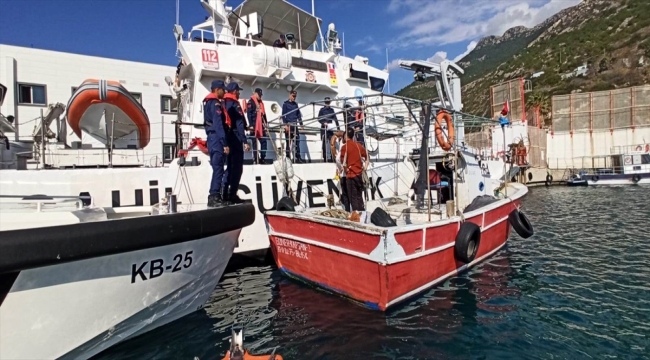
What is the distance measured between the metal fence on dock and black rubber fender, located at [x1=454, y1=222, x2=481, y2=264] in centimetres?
4269

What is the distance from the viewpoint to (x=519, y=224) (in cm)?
922

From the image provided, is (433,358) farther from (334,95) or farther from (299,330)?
(334,95)

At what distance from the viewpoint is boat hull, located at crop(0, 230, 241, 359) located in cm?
368

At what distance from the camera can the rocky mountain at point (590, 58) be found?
171ft

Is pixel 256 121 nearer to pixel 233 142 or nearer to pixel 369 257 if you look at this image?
pixel 233 142

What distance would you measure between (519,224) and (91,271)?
28.5 feet

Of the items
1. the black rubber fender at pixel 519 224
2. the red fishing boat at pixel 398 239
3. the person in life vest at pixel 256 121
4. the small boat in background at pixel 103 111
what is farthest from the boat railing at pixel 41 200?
the black rubber fender at pixel 519 224

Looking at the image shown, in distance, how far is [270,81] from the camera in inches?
446

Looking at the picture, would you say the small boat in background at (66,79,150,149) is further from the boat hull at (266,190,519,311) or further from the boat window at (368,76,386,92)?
the boat window at (368,76,386,92)

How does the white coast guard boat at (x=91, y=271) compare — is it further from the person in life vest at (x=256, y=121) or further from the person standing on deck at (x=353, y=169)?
the person in life vest at (x=256, y=121)

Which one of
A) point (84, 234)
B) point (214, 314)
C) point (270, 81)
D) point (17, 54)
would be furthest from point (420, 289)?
point (17, 54)

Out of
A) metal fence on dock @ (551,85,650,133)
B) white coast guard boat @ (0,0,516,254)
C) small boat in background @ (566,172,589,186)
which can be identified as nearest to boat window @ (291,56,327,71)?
white coast guard boat @ (0,0,516,254)

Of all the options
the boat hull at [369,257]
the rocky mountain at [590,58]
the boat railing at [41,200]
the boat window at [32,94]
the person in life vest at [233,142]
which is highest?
the rocky mountain at [590,58]

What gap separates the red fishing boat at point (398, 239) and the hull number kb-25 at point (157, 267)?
7.31 ft
